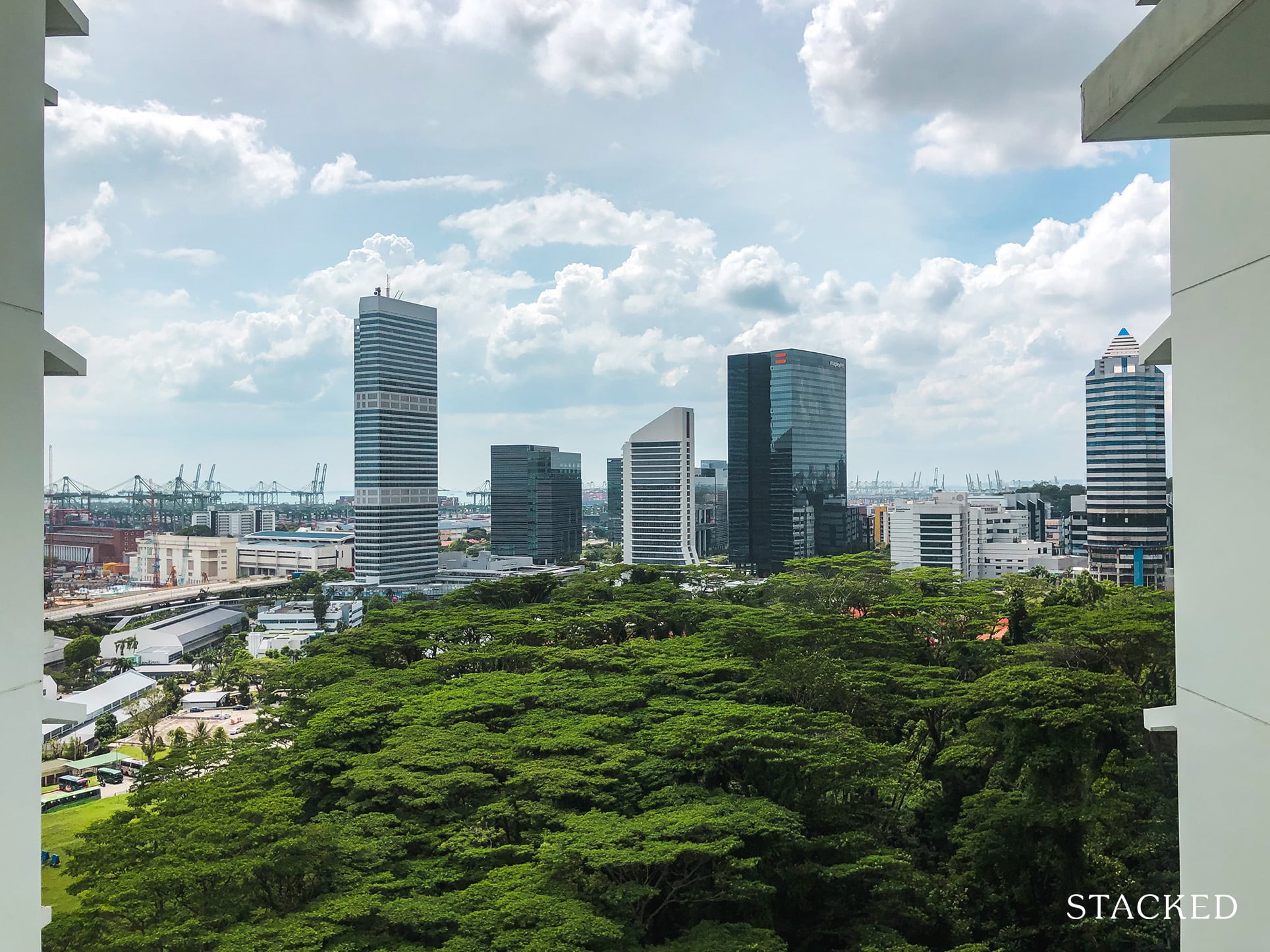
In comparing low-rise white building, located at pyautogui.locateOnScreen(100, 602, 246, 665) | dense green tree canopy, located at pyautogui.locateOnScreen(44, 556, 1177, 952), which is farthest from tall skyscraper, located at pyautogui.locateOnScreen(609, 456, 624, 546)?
dense green tree canopy, located at pyautogui.locateOnScreen(44, 556, 1177, 952)

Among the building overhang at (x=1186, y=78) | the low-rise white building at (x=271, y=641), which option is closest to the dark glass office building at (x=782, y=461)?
the low-rise white building at (x=271, y=641)

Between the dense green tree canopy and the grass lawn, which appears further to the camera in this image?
the grass lawn

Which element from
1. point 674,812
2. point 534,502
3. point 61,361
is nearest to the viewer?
point 61,361

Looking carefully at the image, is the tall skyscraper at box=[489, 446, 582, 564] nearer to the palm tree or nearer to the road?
the road

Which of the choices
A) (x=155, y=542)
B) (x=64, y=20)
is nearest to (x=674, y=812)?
(x=64, y=20)

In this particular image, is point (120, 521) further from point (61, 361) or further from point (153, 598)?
point (61, 361)
